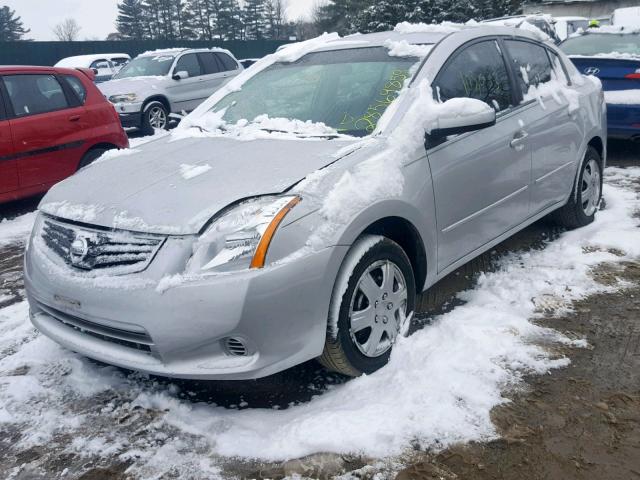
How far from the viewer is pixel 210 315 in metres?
2.45

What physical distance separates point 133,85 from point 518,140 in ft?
31.7

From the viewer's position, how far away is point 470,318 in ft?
11.4

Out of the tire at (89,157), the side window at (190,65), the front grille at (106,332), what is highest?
the side window at (190,65)

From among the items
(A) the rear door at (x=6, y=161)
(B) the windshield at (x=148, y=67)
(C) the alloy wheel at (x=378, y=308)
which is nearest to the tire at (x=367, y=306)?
(C) the alloy wheel at (x=378, y=308)

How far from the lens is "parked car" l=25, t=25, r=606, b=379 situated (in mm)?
2514

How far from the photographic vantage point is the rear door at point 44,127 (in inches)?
248

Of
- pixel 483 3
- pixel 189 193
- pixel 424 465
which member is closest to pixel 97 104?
pixel 189 193

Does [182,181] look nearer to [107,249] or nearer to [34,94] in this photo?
[107,249]

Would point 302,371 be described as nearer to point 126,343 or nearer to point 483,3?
point 126,343

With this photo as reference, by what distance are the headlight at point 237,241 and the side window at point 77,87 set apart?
5291 millimetres

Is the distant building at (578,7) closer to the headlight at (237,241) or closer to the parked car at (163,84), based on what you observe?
the parked car at (163,84)

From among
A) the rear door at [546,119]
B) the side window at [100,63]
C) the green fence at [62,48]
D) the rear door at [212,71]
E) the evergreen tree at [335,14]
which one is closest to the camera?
the rear door at [546,119]

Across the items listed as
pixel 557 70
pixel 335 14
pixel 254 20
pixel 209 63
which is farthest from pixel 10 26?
pixel 557 70

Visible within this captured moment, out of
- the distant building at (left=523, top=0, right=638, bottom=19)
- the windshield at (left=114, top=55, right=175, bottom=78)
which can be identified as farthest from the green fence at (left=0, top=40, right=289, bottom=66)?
the distant building at (left=523, top=0, right=638, bottom=19)
